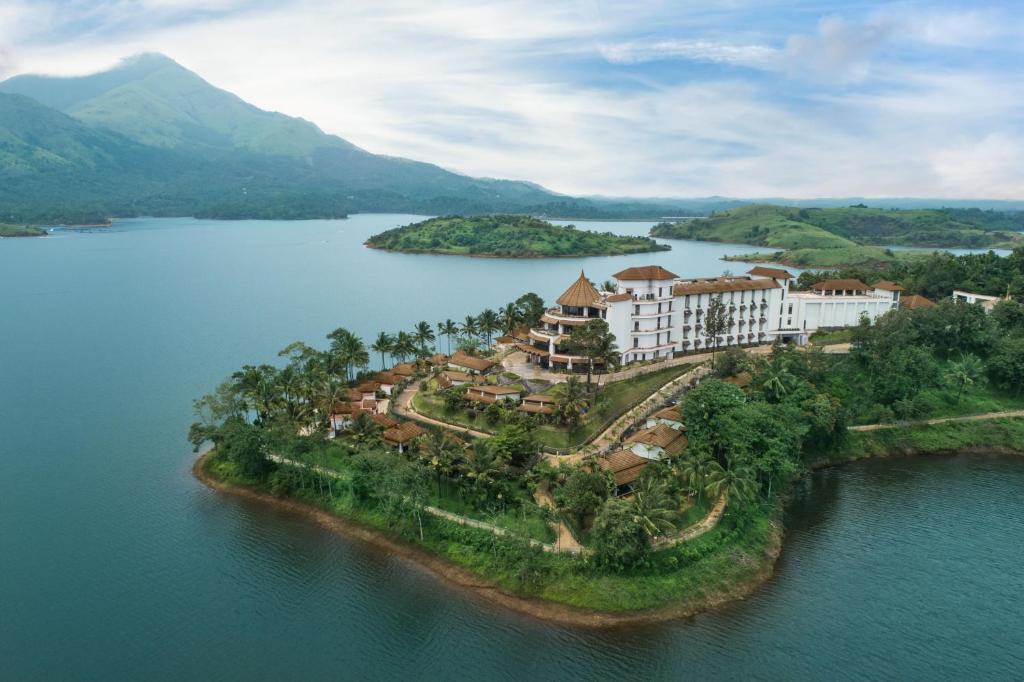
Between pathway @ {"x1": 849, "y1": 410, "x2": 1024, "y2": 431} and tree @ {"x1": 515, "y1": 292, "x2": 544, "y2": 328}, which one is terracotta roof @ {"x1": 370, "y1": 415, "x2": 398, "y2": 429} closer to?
tree @ {"x1": 515, "y1": 292, "x2": 544, "y2": 328}

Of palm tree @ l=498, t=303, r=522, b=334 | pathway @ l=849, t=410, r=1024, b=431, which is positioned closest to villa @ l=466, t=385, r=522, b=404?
palm tree @ l=498, t=303, r=522, b=334

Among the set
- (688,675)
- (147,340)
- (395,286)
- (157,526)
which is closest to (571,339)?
(688,675)

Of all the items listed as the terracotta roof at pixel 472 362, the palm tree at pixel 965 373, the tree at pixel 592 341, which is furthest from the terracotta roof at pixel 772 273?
the terracotta roof at pixel 472 362

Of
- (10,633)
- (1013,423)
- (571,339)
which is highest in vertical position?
(571,339)

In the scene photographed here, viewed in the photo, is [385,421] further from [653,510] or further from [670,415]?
[653,510]

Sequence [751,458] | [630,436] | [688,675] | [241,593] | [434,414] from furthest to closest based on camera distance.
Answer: [434,414] → [630,436] → [751,458] → [241,593] → [688,675]

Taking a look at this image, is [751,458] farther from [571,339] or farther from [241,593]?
[241,593]

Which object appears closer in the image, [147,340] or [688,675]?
[688,675]
